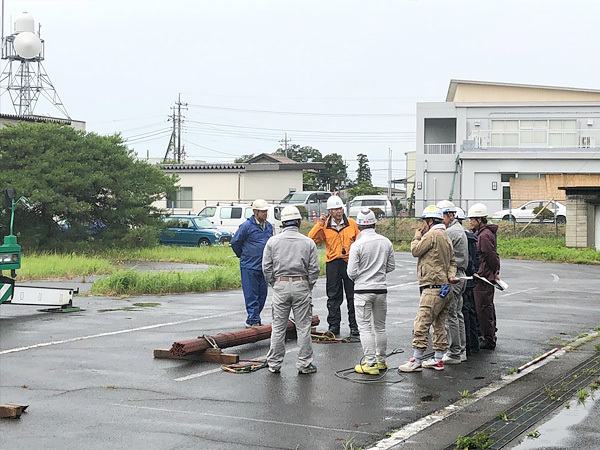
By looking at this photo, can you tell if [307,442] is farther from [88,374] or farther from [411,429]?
[88,374]

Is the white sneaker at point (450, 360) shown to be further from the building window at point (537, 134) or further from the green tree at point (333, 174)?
the green tree at point (333, 174)

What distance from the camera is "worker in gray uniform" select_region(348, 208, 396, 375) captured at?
9953 mm

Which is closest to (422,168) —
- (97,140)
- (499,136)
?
(499,136)

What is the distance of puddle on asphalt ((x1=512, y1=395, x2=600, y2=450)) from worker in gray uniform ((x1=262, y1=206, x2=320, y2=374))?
3.02 m

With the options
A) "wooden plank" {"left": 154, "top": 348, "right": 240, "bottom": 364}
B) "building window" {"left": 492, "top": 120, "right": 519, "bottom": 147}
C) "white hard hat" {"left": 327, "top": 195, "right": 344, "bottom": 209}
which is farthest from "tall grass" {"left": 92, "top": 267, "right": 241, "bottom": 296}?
"building window" {"left": 492, "top": 120, "right": 519, "bottom": 147}

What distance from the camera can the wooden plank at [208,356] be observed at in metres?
10.6

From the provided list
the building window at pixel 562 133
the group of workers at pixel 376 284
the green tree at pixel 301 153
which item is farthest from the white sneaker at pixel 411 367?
the green tree at pixel 301 153

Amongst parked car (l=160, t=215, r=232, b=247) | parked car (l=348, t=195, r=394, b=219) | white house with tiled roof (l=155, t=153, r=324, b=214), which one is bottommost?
parked car (l=160, t=215, r=232, b=247)

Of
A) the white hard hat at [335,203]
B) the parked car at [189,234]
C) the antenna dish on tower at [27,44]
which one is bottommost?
the parked car at [189,234]

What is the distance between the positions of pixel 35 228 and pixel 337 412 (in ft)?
84.8

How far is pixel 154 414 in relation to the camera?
805 centimetres

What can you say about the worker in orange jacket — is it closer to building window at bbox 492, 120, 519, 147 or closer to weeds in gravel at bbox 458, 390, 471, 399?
weeds in gravel at bbox 458, 390, 471, 399

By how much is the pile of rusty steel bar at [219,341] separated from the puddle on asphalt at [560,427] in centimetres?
443

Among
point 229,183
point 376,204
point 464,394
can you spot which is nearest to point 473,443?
point 464,394
